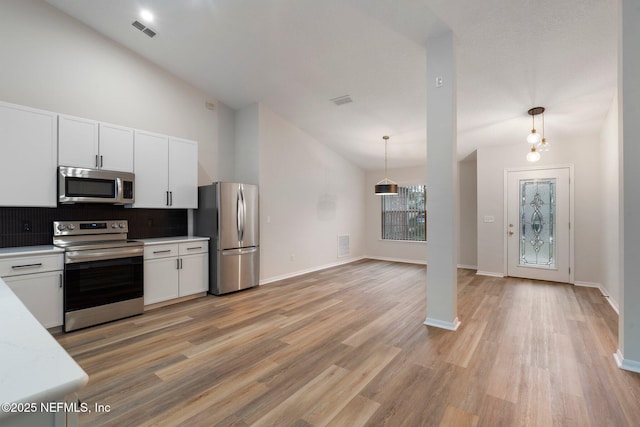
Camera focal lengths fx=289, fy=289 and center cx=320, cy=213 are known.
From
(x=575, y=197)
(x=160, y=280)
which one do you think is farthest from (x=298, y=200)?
(x=575, y=197)

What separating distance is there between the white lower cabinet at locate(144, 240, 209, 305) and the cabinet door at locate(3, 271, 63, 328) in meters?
0.85

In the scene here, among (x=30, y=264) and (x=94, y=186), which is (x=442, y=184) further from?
(x=30, y=264)

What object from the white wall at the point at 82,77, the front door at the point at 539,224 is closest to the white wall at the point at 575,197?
the front door at the point at 539,224

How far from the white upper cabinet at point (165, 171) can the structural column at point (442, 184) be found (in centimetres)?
338

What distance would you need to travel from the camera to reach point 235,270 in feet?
14.8

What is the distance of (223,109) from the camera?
17.1 ft

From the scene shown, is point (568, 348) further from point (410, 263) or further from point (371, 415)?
point (410, 263)

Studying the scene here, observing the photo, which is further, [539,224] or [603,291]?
[539,224]

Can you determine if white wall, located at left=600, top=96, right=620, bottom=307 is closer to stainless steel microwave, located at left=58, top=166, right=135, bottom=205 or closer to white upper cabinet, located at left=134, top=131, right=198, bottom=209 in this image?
white upper cabinet, located at left=134, top=131, right=198, bottom=209

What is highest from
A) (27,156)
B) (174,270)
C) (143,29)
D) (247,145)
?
(143,29)

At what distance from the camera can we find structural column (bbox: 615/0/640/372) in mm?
2238

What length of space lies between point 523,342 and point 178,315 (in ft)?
12.4

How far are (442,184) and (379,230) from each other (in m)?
4.90

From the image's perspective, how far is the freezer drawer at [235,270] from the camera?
4344mm
